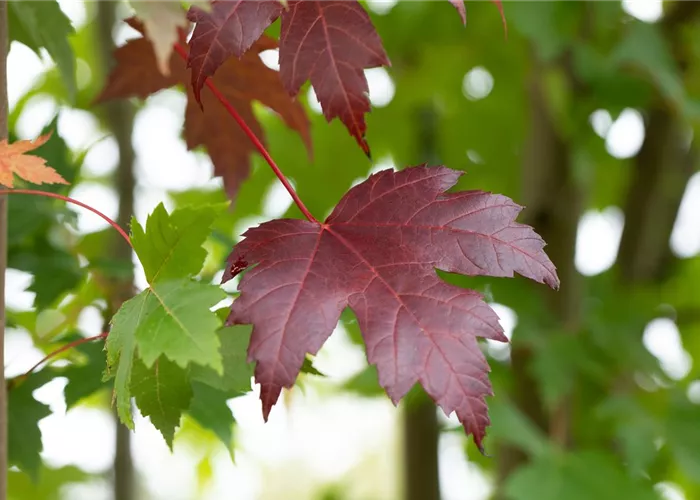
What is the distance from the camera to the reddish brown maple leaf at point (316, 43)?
38 centimetres

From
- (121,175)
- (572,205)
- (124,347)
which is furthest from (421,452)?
(124,347)

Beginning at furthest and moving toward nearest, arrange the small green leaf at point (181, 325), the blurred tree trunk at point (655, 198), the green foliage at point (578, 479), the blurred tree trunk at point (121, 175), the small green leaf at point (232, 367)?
the blurred tree trunk at point (655, 198) → the blurred tree trunk at point (121, 175) → the green foliage at point (578, 479) → the small green leaf at point (232, 367) → the small green leaf at point (181, 325)

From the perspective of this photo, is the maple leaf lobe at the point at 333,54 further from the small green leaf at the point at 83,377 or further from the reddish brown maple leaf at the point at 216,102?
the small green leaf at the point at 83,377

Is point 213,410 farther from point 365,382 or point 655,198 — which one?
point 655,198

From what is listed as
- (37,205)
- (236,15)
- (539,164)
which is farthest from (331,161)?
(236,15)

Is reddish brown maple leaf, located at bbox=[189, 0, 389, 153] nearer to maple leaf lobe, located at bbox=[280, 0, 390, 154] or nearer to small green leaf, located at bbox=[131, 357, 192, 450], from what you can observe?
maple leaf lobe, located at bbox=[280, 0, 390, 154]

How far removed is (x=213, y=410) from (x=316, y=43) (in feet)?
1.00

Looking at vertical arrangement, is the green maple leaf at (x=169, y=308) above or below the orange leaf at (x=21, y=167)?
below

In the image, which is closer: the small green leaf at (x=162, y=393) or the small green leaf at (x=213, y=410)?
the small green leaf at (x=162, y=393)

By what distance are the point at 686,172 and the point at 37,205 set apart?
1020 mm

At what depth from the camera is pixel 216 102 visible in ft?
→ 1.95

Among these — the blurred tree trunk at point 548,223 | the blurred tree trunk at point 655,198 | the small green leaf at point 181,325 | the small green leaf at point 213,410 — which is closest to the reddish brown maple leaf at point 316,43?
the small green leaf at point 181,325

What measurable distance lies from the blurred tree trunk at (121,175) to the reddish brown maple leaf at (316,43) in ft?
2.07

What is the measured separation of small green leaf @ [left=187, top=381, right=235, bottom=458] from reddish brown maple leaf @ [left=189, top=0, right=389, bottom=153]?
0.90 ft
